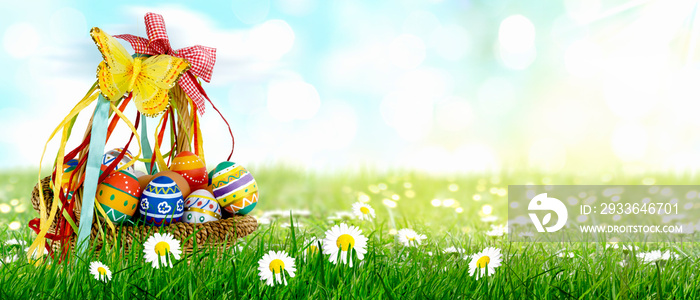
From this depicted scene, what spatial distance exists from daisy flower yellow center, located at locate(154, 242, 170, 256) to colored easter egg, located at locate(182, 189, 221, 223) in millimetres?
348

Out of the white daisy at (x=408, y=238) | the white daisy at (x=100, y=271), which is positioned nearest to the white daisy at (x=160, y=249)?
the white daisy at (x=100, y=271)

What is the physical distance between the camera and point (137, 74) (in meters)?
2.12

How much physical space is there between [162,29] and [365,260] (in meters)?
1.21

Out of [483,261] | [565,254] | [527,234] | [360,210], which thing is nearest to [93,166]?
[360,210]

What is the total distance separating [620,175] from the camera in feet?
19.7

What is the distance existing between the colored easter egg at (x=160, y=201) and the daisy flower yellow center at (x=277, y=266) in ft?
1.79

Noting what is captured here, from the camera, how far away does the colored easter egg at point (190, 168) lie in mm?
2498

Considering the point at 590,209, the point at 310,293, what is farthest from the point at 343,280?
the point at 590,209

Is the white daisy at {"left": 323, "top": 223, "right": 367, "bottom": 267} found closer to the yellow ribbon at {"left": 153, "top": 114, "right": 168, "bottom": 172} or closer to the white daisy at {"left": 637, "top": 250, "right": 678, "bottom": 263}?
the yellow ribbon at {"left": 153, "top": 114, "right": 168, "bottom": 172}

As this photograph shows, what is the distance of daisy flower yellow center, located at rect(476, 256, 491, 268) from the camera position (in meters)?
1.97

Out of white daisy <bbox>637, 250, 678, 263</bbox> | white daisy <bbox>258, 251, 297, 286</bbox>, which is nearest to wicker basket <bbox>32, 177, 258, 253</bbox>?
white daisy <bbox>258, 251, 297, 286</bbox>

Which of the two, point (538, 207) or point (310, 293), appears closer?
point (310, 293)

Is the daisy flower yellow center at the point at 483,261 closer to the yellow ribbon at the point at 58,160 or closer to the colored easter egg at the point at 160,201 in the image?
the colored easter egg at the point at 160,201

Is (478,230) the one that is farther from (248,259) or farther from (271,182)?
(271,182)
